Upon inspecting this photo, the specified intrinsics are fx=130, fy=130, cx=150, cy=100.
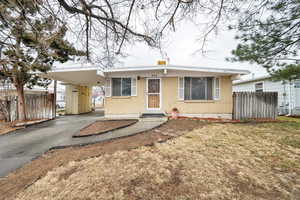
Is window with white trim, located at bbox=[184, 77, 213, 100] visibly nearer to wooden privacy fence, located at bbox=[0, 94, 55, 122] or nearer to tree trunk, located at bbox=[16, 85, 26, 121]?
wooden privacy fence, located at bbox=[0, 94, 55, 122]

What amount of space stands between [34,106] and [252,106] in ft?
44.3

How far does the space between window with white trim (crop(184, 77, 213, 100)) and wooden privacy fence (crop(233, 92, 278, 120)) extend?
61.9 inches

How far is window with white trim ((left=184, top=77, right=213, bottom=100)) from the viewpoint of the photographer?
764cm

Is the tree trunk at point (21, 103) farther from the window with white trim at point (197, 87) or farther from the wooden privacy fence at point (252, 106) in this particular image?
the wooden privacy fence at point (252, 106)

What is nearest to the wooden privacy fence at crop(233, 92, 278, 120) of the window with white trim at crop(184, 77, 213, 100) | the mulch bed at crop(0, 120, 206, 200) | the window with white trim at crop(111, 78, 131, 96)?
the window with white trim at crop(184, 77, 213, 100)

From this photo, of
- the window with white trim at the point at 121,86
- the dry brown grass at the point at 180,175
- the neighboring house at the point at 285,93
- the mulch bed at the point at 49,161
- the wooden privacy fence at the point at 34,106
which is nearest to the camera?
the dry brown grass at the point at 180,175

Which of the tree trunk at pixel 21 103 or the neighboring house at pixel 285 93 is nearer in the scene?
the tree trunk at pixel 21 103

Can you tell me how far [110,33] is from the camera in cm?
361

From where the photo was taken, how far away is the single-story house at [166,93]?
24.7 ft

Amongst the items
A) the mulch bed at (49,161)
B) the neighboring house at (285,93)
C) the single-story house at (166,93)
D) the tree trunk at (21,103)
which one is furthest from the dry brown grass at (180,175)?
the neighboring house at (285,93)

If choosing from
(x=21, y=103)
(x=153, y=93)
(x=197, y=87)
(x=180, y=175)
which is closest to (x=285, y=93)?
(x=197, y=87)

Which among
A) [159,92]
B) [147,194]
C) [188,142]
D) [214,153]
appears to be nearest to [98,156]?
[147,194]

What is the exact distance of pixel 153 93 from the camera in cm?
772

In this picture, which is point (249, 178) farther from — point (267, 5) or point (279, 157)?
point (267, 5)
